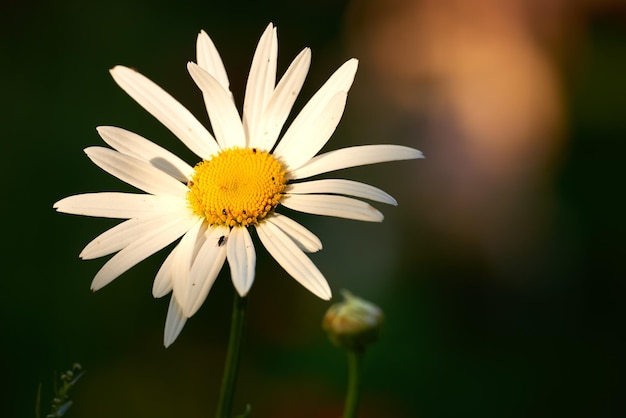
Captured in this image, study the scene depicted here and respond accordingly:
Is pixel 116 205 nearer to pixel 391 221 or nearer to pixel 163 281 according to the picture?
pixel 163 281

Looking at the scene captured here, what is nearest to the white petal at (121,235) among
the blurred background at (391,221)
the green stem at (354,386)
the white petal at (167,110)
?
the white petal at (167,110)

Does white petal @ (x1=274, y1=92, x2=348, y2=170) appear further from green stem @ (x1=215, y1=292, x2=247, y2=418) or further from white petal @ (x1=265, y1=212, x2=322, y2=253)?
green stem @ (x1=215, y1=292, x2=247, y2=418)

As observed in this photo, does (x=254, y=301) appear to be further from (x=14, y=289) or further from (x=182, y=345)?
(x=14, y=289)

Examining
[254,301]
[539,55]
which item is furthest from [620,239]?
[254,301]

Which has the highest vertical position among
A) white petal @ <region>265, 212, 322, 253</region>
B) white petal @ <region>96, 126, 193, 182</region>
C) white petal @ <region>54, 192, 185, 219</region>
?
white petal @ <region>96, 126, 193, 182</region>

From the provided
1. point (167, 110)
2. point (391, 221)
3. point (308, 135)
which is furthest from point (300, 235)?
point (391, 221)

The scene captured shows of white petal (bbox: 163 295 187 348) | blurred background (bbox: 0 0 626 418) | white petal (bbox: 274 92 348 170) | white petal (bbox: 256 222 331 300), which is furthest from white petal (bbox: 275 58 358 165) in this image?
blurred background (bbox: 0 0 626 418)

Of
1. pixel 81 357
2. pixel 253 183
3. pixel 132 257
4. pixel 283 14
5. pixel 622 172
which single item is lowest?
pixel 81 357
